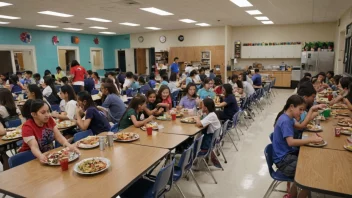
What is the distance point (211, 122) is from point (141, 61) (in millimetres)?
13529

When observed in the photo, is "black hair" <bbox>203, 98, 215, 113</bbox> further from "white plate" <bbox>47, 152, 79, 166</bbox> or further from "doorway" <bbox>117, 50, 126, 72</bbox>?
"doorway" <bbox>117, 50, 126, 72</bbox>

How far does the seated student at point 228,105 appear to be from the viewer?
516 cm

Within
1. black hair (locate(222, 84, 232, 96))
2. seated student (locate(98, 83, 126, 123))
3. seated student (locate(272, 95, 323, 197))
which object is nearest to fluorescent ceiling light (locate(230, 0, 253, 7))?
black hair (locate(222, 84, 232, 96))

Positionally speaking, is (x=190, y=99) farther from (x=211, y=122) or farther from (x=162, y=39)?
(x=162, y=39)

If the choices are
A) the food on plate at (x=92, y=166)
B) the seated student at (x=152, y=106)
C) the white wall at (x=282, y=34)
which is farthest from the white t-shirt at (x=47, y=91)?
the white wall at (x=282, y=34)

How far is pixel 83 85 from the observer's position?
29.7 ft

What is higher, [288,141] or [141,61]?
[141,61]

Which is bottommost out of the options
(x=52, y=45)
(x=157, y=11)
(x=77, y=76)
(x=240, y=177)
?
(x=240, y=177)

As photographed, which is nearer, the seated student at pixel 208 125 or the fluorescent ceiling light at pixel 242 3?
the seated student at pixel 208 125

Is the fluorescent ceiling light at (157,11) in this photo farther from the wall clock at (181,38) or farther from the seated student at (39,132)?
the seated student at (39,132)

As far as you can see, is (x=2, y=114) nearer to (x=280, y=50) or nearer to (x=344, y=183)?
(x=344, y=183)

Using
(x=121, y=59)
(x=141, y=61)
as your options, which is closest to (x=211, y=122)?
(x=141, y=61)

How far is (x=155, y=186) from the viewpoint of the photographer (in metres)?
2.29

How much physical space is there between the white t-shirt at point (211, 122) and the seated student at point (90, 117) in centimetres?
148
